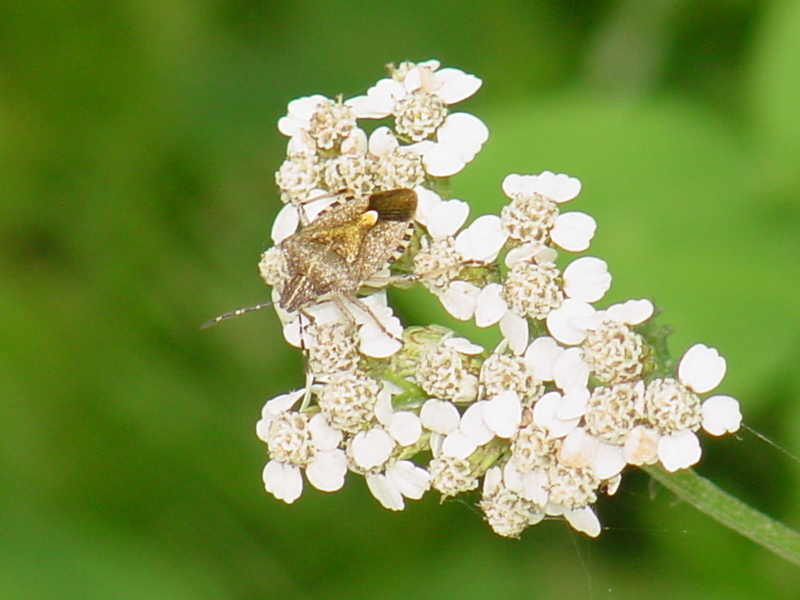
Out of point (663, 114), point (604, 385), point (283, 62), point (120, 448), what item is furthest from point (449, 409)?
point (283, 62)

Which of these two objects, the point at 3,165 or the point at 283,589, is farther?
the point at 3,165

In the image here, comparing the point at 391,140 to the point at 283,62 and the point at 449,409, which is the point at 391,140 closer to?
the point at 449,409

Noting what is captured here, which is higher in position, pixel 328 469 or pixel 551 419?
pixel 551 419

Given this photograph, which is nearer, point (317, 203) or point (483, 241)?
point (483, 241)

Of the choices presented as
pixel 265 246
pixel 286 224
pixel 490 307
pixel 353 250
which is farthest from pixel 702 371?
pixel 265 246

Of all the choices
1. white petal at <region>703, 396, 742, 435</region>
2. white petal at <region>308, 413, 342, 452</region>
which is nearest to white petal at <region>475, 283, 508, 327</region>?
white petal at <region>308, 413, 342, 452</region>

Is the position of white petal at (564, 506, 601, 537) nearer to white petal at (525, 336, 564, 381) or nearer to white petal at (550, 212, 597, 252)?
white petal at (525, 336, 564, 381)

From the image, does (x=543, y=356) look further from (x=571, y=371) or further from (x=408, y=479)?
(x=408, y=479)
